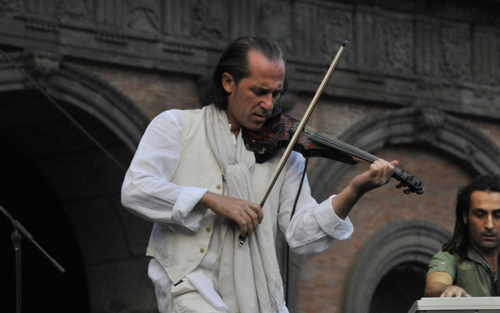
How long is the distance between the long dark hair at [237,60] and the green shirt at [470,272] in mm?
1309

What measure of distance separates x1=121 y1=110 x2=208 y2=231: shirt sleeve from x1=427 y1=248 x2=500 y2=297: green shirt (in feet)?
5.02

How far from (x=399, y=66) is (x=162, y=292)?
24.6ft

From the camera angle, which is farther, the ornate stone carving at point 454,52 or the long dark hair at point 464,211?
the ornate stone carving at point 454,52

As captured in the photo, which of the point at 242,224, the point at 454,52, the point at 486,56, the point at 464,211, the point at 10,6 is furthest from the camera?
the point at 486,56

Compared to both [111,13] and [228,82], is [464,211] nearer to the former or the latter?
[228,82]

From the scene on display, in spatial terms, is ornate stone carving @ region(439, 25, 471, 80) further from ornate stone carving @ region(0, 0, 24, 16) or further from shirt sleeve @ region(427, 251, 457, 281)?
shirt sleeve @ region(427, 251, 457, 281)

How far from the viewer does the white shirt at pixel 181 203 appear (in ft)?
12.7

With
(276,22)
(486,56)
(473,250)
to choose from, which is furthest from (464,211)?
(486,56)

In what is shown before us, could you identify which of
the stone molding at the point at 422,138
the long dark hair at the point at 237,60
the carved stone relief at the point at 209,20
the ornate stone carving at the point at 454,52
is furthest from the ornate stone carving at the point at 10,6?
the long dark hair at the point at 237,60

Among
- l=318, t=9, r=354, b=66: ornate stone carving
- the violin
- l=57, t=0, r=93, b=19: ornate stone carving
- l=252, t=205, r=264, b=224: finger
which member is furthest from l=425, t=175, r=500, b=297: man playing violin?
l=318, t=9, r=354, b=66: ornate stone carving

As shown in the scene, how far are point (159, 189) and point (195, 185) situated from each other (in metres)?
0.25

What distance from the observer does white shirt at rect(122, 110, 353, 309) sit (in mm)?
3883

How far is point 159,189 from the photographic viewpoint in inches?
→ 153

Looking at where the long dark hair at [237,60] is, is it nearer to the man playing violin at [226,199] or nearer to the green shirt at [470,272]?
the man playing violin at [226,199]
